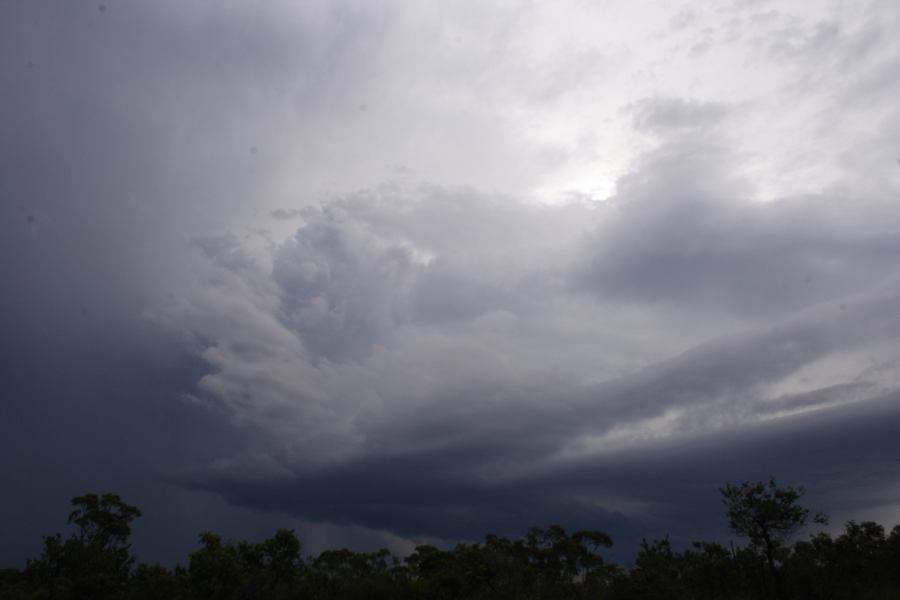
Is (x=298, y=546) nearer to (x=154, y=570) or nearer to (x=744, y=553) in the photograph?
(x=154, y=570)

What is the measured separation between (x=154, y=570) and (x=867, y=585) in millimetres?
56480

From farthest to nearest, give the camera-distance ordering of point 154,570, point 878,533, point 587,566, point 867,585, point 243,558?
point 587,566
point 878,533
point 243,558
point 867,585
point 154,570

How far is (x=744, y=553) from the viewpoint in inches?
2207

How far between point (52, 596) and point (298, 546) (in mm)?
19325

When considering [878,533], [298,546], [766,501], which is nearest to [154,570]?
[298,546]

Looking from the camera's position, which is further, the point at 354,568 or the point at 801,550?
the point at 354,568

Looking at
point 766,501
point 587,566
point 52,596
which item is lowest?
point 587,566

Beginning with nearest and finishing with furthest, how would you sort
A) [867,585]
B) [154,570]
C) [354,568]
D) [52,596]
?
[52,596], [154,570], [867,585], [354,568]

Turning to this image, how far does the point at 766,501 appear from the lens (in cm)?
4612

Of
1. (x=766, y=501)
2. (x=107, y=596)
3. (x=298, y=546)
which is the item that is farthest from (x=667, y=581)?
(x=107, y=596)

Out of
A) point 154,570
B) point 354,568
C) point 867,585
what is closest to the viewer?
point 154,570

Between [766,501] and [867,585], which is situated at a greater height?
[766,501]

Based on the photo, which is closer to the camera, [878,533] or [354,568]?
[878,533]

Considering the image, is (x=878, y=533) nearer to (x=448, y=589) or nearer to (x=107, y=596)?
(x=448, y=589)
